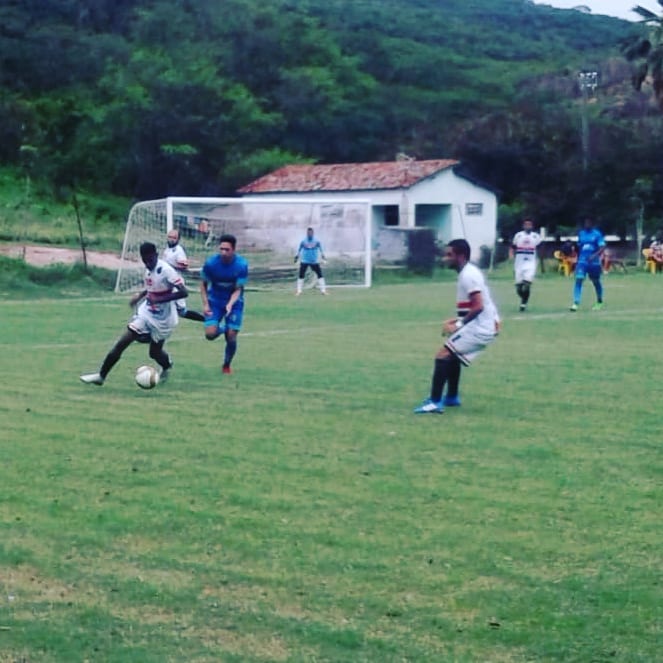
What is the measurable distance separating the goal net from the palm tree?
2040 centimetres

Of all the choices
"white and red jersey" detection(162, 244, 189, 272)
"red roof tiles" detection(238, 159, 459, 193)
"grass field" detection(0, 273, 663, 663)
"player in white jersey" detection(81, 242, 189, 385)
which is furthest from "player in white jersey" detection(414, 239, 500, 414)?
"red roof tiles" detection(238, 159, 459, 193)

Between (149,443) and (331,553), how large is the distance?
3715 mm

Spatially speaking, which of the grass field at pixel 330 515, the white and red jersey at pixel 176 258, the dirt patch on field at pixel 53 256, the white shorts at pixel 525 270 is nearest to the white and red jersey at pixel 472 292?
the grass field at pixel 330 515

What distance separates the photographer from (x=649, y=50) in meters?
57.1

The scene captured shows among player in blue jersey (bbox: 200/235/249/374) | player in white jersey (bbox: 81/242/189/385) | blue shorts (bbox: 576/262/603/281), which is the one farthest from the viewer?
blue shorts (bbox: 576/262/603/281)

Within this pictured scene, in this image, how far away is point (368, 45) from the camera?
87062 mm

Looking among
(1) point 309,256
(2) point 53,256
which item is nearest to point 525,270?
(1) point 309,256

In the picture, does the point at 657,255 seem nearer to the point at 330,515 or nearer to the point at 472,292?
the point at 472,292

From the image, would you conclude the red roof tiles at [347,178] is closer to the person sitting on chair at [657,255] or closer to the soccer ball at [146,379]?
the person sitting on chair at [657,255]

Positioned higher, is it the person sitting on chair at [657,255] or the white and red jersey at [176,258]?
the white and red jersey at [176,258]

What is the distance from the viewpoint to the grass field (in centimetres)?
614

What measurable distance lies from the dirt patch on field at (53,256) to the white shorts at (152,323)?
864 inches

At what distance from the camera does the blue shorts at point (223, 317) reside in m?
15.5

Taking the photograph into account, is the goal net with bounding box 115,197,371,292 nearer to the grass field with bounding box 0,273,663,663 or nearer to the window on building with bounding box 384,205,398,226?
the window on building with bounding box 384,205,398,226
